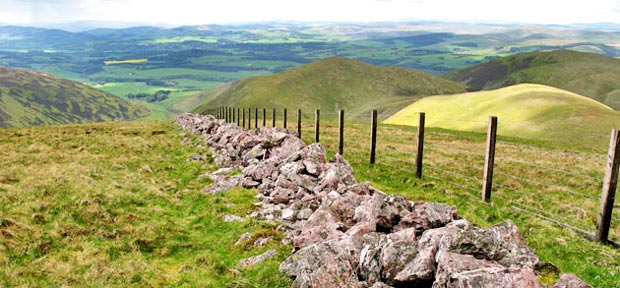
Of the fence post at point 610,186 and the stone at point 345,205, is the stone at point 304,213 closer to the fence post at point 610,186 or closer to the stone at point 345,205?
the stone at point 345,205

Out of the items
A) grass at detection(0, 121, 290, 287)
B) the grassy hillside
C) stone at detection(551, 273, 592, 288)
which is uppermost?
stone at detection(551, 273, 592, 288)

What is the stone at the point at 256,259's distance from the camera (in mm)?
11172

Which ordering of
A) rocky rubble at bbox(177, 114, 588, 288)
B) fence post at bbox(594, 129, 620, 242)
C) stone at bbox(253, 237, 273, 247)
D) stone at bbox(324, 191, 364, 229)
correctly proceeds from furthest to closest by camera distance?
stone at bbox(324, 191, 364, 229), stone at bbox(253, 237, 273, 247), fence post at bbox(594, 129, 620, 242), rocky rubble at bbox(177, 114, 588, 288)

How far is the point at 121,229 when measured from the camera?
14180mm

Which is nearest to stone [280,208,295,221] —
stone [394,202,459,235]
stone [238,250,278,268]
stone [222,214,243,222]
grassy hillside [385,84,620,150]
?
stone [222,214,243,222]

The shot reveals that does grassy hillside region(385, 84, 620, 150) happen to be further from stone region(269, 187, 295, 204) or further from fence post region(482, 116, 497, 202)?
stone region(269, 187, 295, 204)

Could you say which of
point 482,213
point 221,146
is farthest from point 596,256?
point 221,146

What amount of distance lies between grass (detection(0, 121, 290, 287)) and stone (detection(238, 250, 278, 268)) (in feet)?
0.72

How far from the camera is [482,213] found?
14.6 m

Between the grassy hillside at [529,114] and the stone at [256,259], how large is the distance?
49295 millimetres

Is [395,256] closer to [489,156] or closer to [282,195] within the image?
[282,195]

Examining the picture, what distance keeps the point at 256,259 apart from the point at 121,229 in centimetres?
578

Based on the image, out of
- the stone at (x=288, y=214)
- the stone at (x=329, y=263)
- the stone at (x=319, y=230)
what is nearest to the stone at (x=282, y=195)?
the stone at (x=288, y=214)

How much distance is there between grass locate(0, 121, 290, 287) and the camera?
10664 mm
